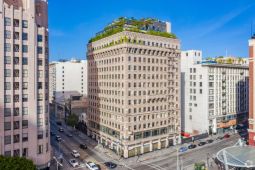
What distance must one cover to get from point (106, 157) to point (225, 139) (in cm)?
5620

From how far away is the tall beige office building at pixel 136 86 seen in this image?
86688 mm

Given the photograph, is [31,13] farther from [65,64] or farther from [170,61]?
[65,64]

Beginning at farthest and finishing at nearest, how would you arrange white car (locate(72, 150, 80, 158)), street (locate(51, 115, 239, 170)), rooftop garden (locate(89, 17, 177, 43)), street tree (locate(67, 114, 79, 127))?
street tree (locate(67, 114, 79, 127)) < rooftop garden (locate(89, 17, 177, 43)) < white car (locate(72, 150, 80, 158)) < street (locate(51, 115, 239, 170))

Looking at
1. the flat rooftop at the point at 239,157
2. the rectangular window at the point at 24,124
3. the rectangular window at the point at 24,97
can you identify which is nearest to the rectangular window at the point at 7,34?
the rectangular window at the point at 24,97

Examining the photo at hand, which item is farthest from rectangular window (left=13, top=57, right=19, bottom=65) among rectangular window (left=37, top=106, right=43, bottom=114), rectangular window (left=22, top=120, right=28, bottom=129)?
rectangular window (left=22, top=120, right=28, bottom=129)

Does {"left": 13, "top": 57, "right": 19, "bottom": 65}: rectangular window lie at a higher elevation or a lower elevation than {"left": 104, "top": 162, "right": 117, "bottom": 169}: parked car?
higher

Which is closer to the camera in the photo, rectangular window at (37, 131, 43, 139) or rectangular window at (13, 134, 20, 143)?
rectangular window at (13, 134, 20, 143)

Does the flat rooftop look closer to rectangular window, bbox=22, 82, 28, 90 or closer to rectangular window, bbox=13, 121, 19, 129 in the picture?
rectangular window, bbox=13, 121, 19, 129

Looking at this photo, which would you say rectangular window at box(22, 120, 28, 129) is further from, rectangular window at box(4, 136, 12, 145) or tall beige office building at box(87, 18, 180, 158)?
tall beige office building at box(87, 18, 180, 158)

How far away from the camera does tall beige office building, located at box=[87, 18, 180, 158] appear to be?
86.7 metres

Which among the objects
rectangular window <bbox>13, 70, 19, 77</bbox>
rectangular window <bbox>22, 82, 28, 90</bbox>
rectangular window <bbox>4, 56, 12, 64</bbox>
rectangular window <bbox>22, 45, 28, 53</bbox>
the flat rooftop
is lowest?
Answer: the flat rooftop

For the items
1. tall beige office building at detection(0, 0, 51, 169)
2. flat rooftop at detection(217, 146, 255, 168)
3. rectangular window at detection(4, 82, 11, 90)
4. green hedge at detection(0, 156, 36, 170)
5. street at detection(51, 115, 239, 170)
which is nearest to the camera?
green hedge at detection(0, 156, 36, 170)

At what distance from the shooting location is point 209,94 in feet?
377

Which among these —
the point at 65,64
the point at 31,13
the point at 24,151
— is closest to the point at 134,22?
the point at 31,13
